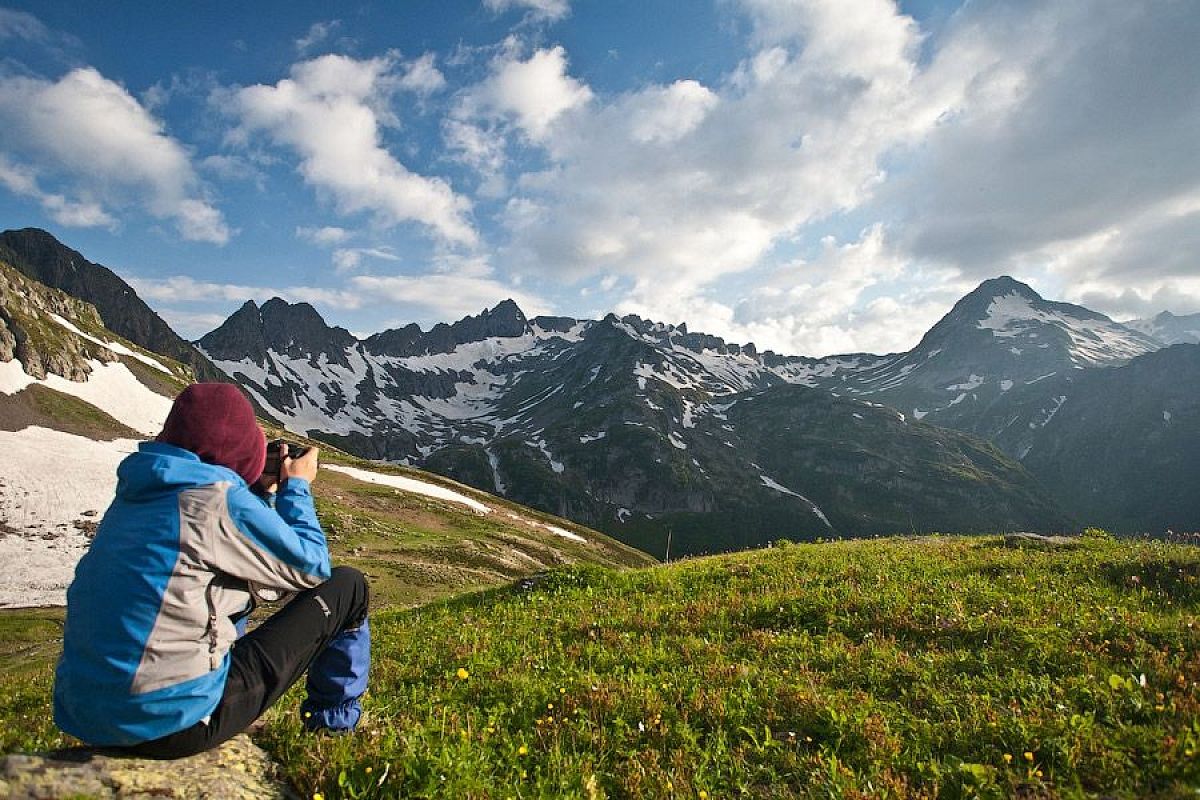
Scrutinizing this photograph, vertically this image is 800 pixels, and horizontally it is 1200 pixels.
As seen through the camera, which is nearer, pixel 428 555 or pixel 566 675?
pixel 566 675

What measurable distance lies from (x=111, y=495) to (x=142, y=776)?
244 feet

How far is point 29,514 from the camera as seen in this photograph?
5297cm

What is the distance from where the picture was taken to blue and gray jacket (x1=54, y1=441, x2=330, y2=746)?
3.84 metres

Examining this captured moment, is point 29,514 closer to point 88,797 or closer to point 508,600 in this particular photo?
point 508,600

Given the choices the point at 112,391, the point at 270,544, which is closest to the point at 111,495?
the point at 112,391

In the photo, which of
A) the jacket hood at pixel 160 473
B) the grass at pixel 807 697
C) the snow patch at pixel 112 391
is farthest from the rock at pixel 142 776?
the snow patch at pixel 112 391

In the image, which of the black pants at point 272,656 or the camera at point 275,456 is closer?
the black pants at point 272,656

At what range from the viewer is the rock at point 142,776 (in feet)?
11.6

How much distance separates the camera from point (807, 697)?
6.32 metres

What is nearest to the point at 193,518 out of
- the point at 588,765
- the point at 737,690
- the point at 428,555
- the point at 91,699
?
the point at 91,699

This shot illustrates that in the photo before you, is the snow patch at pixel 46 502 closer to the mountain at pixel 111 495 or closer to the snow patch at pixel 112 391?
the mountain at pixel 111 495

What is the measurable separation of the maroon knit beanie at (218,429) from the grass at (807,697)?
255 centimetres

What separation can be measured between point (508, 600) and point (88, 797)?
33.0 feet

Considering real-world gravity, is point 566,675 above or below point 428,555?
above
